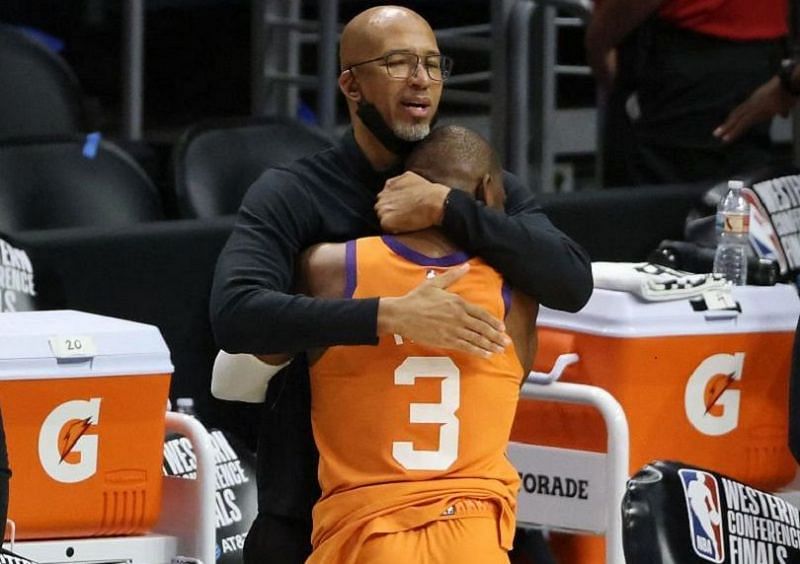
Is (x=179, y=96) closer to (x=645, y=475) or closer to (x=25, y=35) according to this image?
(x=25, y=35)

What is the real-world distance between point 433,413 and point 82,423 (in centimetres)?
97

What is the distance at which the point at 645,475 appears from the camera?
327 centimetres

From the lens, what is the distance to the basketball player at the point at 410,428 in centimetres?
362

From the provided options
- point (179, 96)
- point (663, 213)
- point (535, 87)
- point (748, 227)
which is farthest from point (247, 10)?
point (748, 227)

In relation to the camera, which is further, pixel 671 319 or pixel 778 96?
pixel 778 96

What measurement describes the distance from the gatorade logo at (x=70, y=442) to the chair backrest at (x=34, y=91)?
256 cm

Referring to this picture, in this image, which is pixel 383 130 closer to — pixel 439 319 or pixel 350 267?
pixel 350 267

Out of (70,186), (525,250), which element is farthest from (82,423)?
(70,186)

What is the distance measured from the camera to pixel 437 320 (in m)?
3.56

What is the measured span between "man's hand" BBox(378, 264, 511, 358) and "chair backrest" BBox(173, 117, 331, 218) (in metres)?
2.75

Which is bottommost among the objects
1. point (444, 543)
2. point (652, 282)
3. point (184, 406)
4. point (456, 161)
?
point (184, 406)

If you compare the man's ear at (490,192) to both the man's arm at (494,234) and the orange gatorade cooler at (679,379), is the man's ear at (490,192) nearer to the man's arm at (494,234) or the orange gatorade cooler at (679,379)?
the man's arm at (494,234)

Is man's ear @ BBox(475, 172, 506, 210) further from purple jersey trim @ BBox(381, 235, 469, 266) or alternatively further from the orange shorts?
the orange shorts

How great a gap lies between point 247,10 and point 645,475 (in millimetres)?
10881
